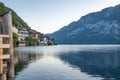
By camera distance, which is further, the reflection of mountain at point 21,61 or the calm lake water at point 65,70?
the reflection of mountain at point 21,61

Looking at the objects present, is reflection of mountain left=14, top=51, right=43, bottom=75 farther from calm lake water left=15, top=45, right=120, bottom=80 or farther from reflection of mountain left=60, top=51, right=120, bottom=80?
reflection of mountain left=60, top=51, right=120, bottom=80

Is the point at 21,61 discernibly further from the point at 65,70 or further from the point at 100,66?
the point at 65,70

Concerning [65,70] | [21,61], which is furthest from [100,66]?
[21,61]

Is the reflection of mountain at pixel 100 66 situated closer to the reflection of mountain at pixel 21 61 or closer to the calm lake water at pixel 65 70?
the calm lake water at pixel 65 70

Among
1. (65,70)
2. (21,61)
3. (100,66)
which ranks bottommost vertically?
(100,66)

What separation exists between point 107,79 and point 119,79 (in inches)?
96.8

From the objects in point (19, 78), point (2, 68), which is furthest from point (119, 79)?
point (2, 68)

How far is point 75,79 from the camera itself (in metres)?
56.0

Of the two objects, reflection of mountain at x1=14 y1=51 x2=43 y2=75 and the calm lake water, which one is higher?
reflection of mountain at x1=14 y1=51 x2=43 y2=75

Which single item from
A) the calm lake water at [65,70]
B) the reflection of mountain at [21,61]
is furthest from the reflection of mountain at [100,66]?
the reflection of mountain at [21,61]

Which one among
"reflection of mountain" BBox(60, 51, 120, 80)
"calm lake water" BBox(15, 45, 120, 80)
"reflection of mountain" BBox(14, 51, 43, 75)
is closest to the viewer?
"calm lake water" BBox(15, 45, 120, 80)

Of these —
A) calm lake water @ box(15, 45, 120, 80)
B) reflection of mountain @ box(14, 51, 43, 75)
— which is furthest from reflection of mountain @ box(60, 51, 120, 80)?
reflection of mountain @ box(14, 51, 43, 75)

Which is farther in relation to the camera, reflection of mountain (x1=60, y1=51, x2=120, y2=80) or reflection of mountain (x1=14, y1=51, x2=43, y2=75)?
reflection of mountain (x1=14, y1=51, x2=43, y2=75)

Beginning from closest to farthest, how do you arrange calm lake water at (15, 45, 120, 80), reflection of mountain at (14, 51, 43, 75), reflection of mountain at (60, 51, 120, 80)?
calm lake water at (15, 45, 120, 80), reflection of mountain at (60, 51, 120, 80), reflection of mountain at (14, 51, 43, 75)
